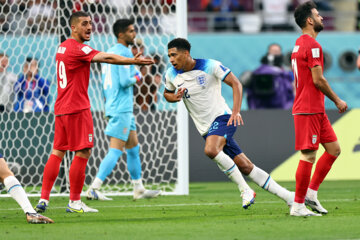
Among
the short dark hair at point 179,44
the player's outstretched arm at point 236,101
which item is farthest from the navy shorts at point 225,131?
the short dark hair at point 179,44

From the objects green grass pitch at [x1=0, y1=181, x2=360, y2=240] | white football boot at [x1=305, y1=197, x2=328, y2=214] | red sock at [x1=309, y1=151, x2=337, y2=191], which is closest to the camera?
green grass pitch at [x1=0, y1=181, x2=360, y2=240]

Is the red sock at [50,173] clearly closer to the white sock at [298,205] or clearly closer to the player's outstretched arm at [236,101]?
the player's outstretched arm at [236,101]

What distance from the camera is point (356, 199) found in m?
8.95

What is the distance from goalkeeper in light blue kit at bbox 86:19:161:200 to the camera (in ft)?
31.7

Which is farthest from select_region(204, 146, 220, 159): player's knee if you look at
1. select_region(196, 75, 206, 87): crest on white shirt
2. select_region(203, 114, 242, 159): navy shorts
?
select_region(196, 75, 206, 87): crest on white shirt

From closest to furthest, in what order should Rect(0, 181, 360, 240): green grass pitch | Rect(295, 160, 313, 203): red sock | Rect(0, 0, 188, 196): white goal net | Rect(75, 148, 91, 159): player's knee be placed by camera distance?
Rect(0, 181, 360, 240): green grass pitch → Rect(295, 160, 313, 203): red sock → Rect(75, 148, 91, 159): player's knee → Rect(0, 0, 188, 196): white goal net

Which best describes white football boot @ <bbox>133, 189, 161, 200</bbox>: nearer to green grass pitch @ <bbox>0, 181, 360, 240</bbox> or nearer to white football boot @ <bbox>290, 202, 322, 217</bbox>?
green grass pitch @ <bbox>0, 181, 360, 240</bbox>

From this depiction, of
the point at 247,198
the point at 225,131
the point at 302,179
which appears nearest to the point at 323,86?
the point at 302,179

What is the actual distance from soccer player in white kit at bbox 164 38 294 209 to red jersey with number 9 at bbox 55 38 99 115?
32.6 inches

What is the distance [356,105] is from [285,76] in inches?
249

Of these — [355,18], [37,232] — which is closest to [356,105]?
[355,18]

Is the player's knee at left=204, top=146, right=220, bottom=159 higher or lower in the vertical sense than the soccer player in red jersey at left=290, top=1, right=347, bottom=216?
lower

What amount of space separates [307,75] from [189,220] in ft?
5.31

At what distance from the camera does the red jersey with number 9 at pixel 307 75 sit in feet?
22.2
